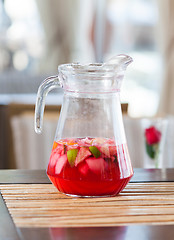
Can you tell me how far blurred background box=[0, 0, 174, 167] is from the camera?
14.7 feet

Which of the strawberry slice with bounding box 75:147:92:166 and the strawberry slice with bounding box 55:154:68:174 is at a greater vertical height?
the strawberry slice with bounding box 75:147:92:166

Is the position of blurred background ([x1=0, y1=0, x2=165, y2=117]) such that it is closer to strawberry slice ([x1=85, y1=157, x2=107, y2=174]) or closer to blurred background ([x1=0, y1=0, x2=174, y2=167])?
blurred background ([x1=0, y1=0, x2=174, y2=167])

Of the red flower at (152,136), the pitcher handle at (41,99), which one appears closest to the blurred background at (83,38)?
the red flower at (152,136)

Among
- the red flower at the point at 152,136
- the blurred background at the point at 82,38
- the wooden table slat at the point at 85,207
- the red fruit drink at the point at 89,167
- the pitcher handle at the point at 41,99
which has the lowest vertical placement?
the blurred background at the point at 82,38

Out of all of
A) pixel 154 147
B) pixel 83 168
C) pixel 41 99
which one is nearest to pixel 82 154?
pixel 83 168

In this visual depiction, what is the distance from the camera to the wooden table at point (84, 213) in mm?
605

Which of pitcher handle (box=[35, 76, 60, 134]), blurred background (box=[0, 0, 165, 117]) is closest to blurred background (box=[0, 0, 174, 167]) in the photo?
blurred background (box=[0, 0, 165, 117])

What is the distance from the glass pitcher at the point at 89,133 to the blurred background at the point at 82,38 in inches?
134

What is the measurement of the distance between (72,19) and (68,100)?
12.4 ft

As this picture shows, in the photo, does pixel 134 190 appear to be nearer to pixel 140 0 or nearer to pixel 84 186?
pixel 84 186

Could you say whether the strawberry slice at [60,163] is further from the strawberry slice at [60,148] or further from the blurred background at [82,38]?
the blurred background at [82,38]

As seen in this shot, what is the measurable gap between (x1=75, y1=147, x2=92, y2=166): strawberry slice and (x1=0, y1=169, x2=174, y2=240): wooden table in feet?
0.20

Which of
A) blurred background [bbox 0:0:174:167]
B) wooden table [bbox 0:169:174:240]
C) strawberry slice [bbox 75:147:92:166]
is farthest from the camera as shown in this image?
blurred background [bbox 0:0:174:167]

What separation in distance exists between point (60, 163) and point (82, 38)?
386cm
